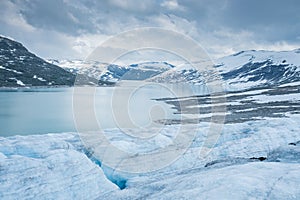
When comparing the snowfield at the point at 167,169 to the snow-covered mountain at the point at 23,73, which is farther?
the snow-covered mountain at the point at 23,73

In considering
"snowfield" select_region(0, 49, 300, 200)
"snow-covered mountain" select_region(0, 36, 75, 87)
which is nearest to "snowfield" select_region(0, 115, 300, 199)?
"snowfield" select_region(0, 49, 300, 200)

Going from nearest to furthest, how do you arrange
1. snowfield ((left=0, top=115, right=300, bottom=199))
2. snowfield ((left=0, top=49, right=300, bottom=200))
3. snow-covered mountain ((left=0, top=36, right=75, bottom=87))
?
snowfield ((left=0, top=115, right=300, bottom=199)) → snowfield ((left=0, top=49, right=300, bottom=200)) → snow-covered mountain ((left=0, top=36, right=75, bottom=87))

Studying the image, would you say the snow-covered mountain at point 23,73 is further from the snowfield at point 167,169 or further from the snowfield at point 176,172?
the snowfield at point 176,172

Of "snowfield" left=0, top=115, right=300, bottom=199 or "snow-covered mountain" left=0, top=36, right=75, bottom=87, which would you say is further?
"snow-covered mountain" left=0, top=36, right=75, bottom=87

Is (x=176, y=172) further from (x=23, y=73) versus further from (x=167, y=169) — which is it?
(x=23, y=73)

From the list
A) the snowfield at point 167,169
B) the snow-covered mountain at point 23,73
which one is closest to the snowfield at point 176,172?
the snowfield at point 167,169

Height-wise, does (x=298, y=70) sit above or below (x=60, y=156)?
above

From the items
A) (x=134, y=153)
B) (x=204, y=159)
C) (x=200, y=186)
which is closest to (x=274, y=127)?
(x=204, y=159)

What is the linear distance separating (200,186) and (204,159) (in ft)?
42.4

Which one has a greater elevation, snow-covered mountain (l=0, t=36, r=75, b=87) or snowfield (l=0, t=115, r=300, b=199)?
snow-covered mountain (l=0, t=36, r=75, b=87)

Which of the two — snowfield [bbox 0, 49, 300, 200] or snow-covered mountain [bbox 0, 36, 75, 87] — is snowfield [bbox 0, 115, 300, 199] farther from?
snow-covered mountain [bbox 0, 36, 75, 87]

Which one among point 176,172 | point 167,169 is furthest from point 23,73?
point 176,172

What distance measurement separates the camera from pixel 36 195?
12438mm

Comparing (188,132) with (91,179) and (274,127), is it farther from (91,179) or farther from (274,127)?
(91,179)
